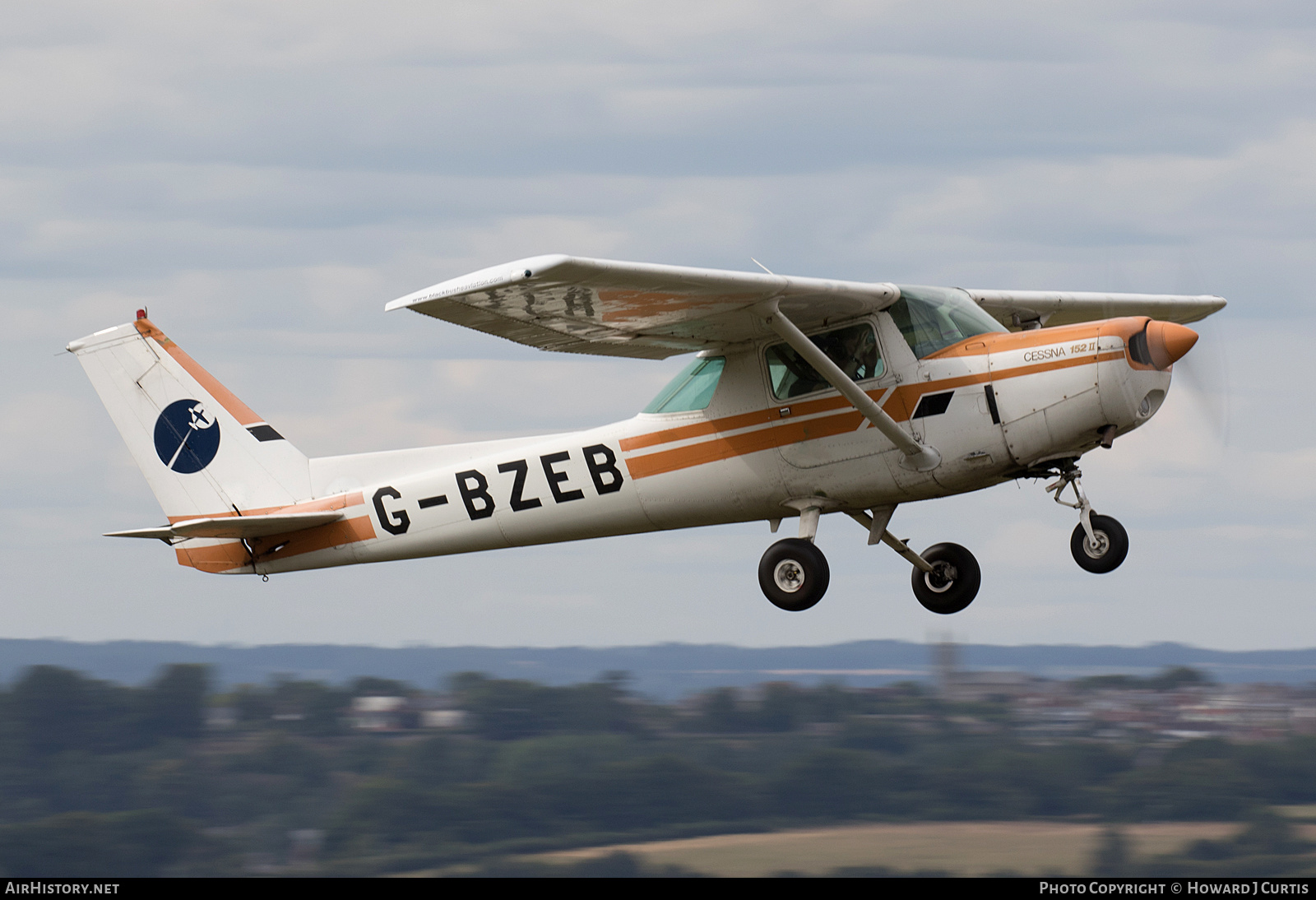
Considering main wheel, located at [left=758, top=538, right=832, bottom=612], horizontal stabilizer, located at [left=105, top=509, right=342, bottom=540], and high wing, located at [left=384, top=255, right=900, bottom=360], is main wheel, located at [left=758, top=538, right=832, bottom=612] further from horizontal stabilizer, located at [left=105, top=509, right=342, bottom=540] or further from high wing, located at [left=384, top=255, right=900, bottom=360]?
horizontal stabilizer, located at [left=105, top=509, right=342, bottom=540]

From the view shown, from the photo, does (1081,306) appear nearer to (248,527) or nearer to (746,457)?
(746,457)

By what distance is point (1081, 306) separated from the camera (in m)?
17.8

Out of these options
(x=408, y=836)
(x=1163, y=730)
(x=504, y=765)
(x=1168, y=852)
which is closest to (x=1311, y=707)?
(x=1163, y=730)

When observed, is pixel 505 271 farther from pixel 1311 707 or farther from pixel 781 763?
pixel 1311 707

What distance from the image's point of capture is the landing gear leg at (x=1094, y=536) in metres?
14.6

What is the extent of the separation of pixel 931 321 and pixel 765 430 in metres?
1.82

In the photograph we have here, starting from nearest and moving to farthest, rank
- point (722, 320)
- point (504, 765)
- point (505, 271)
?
point (505, 271)
point (722, 320)
point (504, 765)

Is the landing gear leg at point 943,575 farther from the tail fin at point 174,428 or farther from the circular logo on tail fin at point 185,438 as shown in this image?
the circular logo on tail fin at point 185,438

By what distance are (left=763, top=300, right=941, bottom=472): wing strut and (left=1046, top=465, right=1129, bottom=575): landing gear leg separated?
1.22 meters

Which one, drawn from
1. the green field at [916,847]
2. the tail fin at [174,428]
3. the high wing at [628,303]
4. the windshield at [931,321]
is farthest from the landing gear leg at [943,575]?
the green field at [916,847]

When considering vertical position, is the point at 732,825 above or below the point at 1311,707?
below

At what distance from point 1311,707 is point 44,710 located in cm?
8970

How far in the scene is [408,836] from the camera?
9575 centimetres

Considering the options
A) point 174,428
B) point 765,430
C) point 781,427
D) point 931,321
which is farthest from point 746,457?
point 174,428
